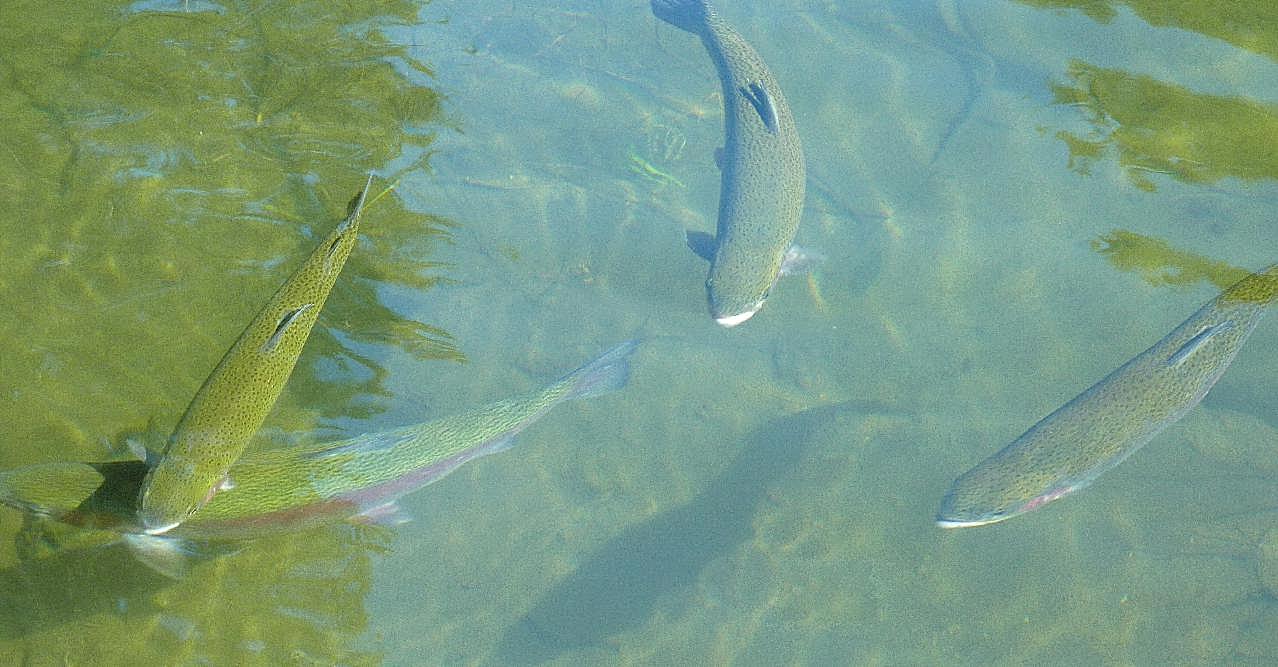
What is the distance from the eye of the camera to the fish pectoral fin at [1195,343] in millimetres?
3746

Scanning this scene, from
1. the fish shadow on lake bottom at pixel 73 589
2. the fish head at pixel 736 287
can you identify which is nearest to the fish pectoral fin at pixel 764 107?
the fish head at pixel 736 287

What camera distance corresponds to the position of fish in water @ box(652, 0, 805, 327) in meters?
4.41

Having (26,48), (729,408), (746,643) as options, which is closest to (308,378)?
(729,408)

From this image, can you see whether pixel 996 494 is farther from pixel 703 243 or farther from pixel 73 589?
pixel 73 589

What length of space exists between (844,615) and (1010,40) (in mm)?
4725

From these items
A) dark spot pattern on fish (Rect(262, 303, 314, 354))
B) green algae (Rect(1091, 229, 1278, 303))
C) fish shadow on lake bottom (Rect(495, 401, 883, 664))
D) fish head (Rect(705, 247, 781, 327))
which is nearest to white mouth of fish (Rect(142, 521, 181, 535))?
dark spot pattern on fish (Rect(262, 303, 314, 354))

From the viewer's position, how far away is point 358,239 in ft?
15.9

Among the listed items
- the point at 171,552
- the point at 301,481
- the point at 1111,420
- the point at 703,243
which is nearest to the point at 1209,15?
the point at 1111,420

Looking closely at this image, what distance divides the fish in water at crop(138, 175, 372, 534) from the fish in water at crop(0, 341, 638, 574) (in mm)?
151

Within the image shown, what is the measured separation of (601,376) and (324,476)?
1369mm

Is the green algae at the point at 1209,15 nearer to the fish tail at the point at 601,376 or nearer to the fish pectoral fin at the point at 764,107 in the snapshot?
the fish pectoral fin at the point at 764,107

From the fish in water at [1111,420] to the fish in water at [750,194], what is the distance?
143 cm

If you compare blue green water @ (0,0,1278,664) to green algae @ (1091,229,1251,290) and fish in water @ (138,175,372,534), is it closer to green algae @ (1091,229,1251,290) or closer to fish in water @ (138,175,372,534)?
green algae @ (1091,229,1251,290)

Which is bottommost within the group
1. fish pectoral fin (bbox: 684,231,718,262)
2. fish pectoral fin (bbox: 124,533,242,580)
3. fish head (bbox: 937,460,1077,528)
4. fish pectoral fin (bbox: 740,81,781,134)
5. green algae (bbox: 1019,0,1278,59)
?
fish pectoral fin (bbox: 124,533,242,580)
